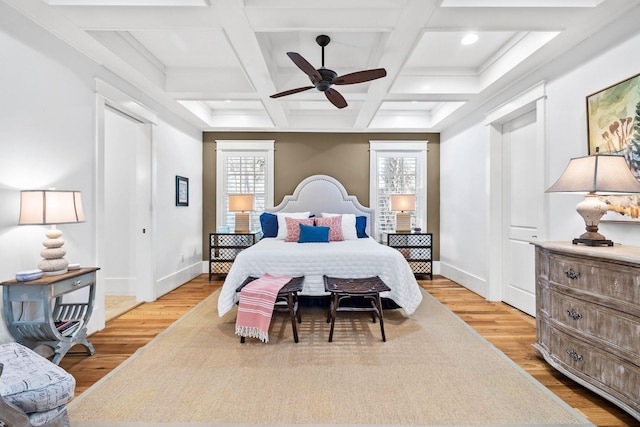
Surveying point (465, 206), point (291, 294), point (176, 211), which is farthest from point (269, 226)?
point (465, 206)

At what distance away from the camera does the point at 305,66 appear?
2699 millimetres

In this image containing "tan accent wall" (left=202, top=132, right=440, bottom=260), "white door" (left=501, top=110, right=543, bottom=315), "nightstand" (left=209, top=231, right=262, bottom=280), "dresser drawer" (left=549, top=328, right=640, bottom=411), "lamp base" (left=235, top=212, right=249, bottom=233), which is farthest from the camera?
"tan accent wall" (left=202, top=132, right=440, bottom=260)

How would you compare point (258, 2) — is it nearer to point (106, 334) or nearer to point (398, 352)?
point (398, 352)

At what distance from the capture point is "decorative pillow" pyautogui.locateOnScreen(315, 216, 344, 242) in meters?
4.61

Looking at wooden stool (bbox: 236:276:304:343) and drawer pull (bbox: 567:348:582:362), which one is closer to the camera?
drawer pull (bbox: 567:348:582:362)

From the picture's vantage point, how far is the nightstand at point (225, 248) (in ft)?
17.5

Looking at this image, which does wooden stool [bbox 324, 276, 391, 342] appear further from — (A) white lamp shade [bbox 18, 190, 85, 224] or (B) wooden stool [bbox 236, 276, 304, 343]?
(A) white lamp shade [bbox 18, 190, 85, 224]

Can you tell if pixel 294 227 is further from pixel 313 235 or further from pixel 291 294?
pixel 291 294

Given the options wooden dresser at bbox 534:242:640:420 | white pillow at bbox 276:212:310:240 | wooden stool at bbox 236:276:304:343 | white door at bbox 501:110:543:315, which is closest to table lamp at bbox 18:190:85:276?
wooden stool at bbox 236:276:304:343

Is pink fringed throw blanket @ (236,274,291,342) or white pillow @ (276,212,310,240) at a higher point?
white pillow @ (276,212,310,240)

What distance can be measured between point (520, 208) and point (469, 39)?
2018 mm

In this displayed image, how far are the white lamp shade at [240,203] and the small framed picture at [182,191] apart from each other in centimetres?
70

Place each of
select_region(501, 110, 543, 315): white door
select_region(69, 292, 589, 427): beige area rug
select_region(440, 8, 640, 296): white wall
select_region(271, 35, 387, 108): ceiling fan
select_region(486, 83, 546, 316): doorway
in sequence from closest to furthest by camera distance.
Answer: select_region(69, 292, 589, 427): beige area rug
select_region(440, 8, 640, 296): white wall
select_region(271, 35, 387, 108): ceiling fan
select_region(486, 83, 546, 316): doorway
select_region(501, 110, 543, 315): white door

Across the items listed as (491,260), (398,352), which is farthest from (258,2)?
(491,260)
